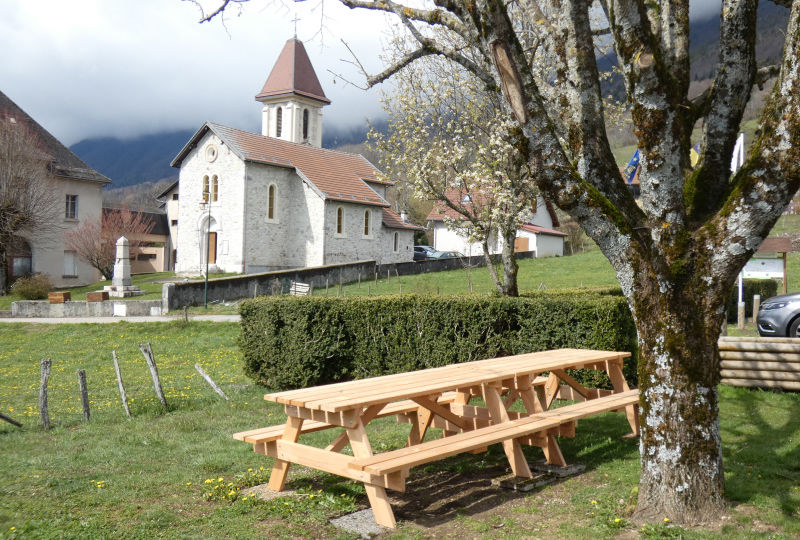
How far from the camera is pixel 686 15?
586 centimetres

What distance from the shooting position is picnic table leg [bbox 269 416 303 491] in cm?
566

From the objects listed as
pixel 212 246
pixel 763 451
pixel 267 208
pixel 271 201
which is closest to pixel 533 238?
pixel 271 201

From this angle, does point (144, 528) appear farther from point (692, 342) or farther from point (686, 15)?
point (686, 15)

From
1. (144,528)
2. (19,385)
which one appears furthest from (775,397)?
(19,385)

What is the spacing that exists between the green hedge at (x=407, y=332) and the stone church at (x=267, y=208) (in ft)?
87.7

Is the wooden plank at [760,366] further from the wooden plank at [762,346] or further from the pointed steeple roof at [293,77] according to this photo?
the pointed steeple roof at [293,77]

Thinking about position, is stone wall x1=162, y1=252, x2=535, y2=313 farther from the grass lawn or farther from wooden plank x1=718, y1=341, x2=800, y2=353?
wooden plank x1=718, y1=341, x2=800, y2=353

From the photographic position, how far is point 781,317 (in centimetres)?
1245

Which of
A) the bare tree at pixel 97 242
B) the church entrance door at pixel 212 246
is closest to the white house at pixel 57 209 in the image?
the bare tree at pixel 97 242

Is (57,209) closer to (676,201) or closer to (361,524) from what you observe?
(361,524)

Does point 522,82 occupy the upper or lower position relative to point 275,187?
lower

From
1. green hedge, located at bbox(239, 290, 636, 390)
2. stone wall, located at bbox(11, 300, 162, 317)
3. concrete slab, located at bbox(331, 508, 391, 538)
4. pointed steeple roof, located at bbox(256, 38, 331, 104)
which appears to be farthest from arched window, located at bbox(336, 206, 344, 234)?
concrete slab, located at bbox(331, 508, 391, 538)

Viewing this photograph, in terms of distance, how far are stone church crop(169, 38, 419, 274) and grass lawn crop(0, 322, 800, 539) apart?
2950cm

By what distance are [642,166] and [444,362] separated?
6243mm
